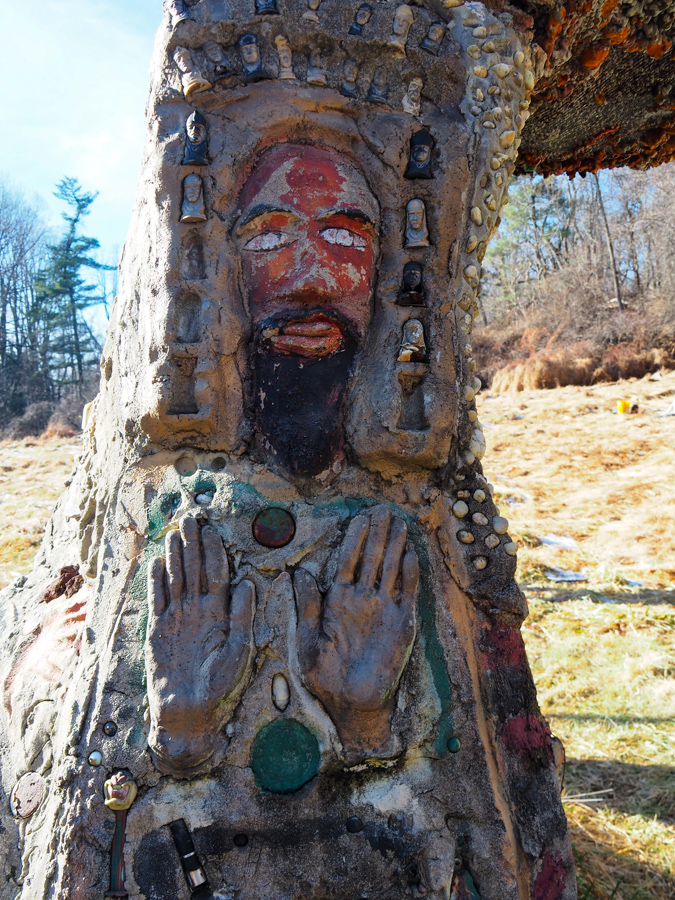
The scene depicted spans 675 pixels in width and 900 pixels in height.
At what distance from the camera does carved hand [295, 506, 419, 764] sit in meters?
1.66

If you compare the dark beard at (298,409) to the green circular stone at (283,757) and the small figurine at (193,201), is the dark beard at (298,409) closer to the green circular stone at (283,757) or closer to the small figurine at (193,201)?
the small figurine at (193,201)

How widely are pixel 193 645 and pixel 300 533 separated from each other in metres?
0.37

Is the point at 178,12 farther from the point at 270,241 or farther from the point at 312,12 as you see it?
the point at 270,241

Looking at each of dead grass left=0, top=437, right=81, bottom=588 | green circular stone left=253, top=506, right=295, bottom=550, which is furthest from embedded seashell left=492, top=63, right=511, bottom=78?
dead grass left=0, top=437, right=81, bottom=588

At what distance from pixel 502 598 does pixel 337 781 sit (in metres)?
0.64

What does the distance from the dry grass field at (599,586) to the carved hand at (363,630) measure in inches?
54.2

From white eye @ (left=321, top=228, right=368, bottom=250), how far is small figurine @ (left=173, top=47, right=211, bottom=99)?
51cm

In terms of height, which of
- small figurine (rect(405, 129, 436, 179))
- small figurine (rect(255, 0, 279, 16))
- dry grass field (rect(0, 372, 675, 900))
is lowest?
dry grass field (rect(0, 372, 675, 900))

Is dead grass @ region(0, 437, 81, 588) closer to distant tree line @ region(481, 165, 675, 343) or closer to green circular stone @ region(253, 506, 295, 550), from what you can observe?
green circular stone @ region(253, 506, 295, 550)

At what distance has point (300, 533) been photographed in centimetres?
183

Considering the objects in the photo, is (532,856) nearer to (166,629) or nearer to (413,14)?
(166,629)

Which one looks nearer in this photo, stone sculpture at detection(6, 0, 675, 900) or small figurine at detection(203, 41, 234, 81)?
stone sculpture at detection(6, 0, 675, 900)

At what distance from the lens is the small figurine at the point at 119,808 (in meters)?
1.59

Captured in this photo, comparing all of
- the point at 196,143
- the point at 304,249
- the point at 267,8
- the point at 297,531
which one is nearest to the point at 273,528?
the point at 297,531
